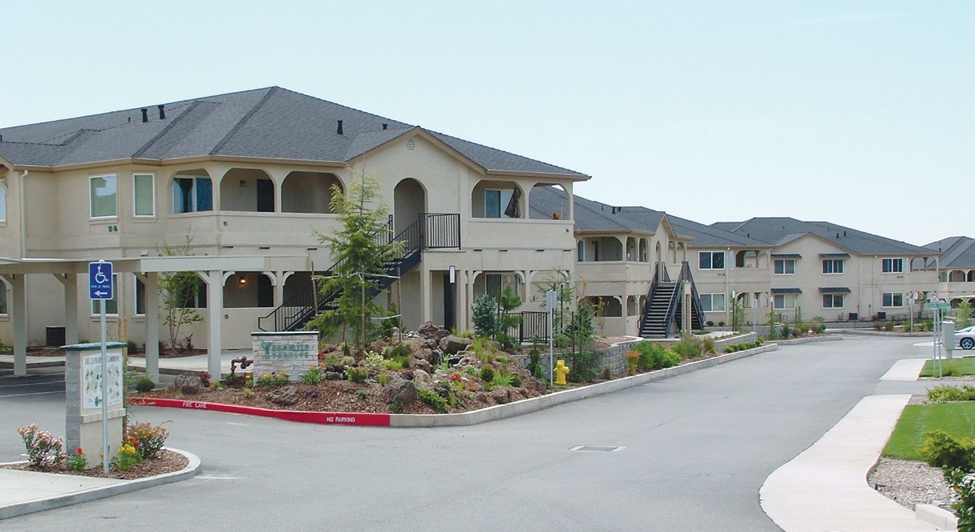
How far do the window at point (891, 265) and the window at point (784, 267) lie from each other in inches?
307

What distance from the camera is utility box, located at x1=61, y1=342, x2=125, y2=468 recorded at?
1342cm

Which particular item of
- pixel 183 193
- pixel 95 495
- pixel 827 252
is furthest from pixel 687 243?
pixel 95 495

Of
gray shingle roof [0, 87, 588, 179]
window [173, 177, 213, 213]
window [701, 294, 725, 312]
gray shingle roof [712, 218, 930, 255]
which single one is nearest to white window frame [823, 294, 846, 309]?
gray shingle roof [712, 218, 930, 255]

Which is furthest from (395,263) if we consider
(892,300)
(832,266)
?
(892,300)

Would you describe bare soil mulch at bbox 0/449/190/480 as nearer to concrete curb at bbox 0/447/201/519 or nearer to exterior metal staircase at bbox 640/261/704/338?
concrete curb at bbox 0/447/201/519

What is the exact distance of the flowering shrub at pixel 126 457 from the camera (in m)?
13.4

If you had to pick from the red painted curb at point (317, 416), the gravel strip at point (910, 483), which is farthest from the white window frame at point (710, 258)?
the gravel strip at point (910, 483)

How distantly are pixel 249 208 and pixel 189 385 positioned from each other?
46.6 feet

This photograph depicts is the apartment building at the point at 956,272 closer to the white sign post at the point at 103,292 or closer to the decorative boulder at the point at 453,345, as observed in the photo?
the decorative boulder at the point at 453,345

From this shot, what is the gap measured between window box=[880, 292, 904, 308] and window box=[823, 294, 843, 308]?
3.78m

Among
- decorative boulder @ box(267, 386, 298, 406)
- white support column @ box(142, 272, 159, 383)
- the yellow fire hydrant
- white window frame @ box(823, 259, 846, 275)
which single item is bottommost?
the yellow fire hydrant

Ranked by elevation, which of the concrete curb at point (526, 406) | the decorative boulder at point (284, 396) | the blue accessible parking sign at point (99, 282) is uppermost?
the blue accessible parking sign at point (99, 282)

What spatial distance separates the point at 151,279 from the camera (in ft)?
81.0

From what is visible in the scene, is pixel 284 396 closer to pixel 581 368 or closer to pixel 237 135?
pixel 581 368
